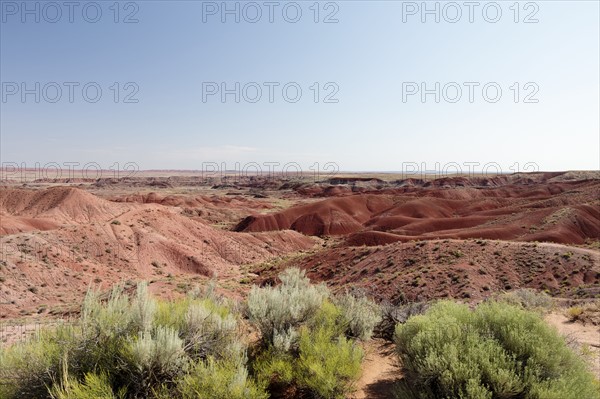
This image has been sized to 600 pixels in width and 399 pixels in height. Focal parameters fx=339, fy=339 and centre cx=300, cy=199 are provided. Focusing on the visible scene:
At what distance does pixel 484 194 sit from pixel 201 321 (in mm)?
99401

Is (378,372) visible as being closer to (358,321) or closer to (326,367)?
(358,321)

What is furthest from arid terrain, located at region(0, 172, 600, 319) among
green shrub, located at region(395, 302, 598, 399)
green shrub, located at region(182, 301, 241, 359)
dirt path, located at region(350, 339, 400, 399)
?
dirt path, located at region(350, 339, 400, 399)

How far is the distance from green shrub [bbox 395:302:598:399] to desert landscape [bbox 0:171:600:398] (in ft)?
4.79

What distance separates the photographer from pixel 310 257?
3244 cm

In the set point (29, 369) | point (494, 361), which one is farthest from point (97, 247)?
point (494, 361)

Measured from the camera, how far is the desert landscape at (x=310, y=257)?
54.9 ft

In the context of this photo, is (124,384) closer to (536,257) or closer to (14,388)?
(14,388)

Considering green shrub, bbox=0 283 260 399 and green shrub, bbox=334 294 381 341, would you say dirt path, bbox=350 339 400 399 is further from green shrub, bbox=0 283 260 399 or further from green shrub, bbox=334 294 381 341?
green shrub, bbox=0 283 260 399

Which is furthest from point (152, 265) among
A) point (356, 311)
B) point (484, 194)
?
point (484, 194)

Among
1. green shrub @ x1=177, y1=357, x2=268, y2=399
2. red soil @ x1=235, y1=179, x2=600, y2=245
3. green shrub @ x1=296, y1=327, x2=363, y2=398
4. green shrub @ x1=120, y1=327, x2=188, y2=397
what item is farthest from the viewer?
red soil @ x1=235, y1=179, x2=600, y2=245

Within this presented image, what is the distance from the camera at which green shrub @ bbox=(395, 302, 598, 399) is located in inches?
169

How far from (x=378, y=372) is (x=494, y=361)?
2.79 m

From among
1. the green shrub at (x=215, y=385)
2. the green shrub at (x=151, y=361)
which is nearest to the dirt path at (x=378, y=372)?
the green shrub at (x=215, y=385)

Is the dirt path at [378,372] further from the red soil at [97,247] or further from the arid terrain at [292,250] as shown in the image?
the red soil at [97,247]
